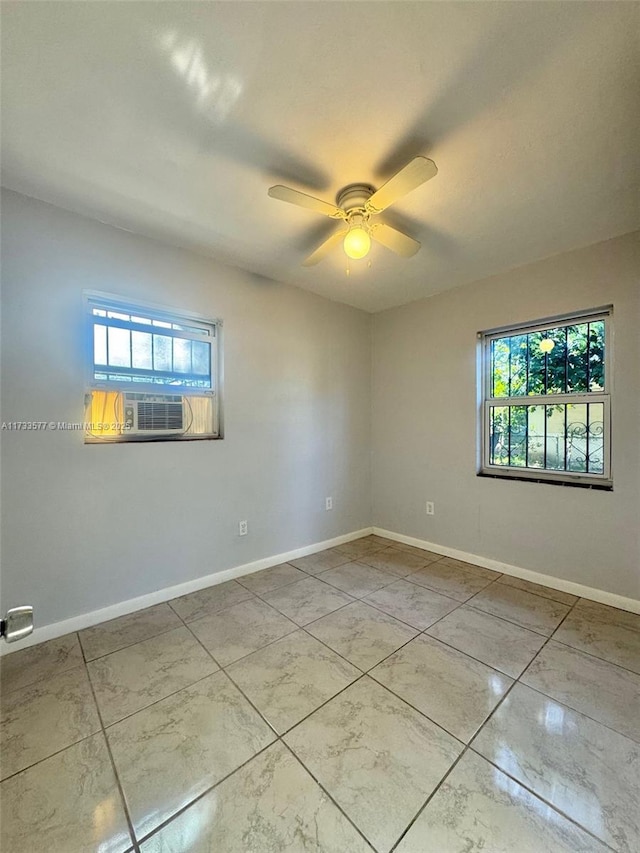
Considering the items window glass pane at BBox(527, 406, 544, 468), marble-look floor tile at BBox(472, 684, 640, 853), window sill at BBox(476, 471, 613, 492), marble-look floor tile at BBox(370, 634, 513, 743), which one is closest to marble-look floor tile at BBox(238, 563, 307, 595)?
marble-look floor tile at BBox(370, 634, 513, 743)

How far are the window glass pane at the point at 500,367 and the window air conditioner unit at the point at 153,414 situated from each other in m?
2.59

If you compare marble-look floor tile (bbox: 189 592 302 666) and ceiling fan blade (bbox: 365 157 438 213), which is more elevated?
ceiling fan blade (bbox: 365 157 438 213)

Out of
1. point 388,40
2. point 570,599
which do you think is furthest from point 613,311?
point 388,40

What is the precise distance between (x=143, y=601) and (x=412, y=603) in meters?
1.80

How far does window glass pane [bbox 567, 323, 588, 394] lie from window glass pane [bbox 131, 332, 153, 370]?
10.1 feet

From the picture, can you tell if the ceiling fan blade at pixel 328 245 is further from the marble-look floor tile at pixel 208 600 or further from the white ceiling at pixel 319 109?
the marble-look floor tile at pixel 208 600

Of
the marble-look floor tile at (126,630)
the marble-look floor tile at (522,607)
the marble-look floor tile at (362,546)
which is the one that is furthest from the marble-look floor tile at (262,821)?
the marble-look floor tile at (362,546)

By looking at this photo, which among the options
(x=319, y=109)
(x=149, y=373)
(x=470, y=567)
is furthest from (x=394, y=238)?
(x=470, y=567)

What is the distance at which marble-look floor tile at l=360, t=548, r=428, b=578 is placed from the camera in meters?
2.87

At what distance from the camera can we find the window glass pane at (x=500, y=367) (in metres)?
2.93

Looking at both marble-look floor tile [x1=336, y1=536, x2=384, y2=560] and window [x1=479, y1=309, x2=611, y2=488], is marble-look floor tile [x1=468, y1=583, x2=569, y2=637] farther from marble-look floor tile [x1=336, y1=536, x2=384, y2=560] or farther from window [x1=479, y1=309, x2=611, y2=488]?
marble-look floor tile [x1=336, y1=536, x2=384, y2=560]

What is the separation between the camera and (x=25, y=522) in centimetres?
188

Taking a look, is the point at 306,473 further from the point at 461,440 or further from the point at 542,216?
the point at 542,216

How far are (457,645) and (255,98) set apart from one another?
272 centimetres
